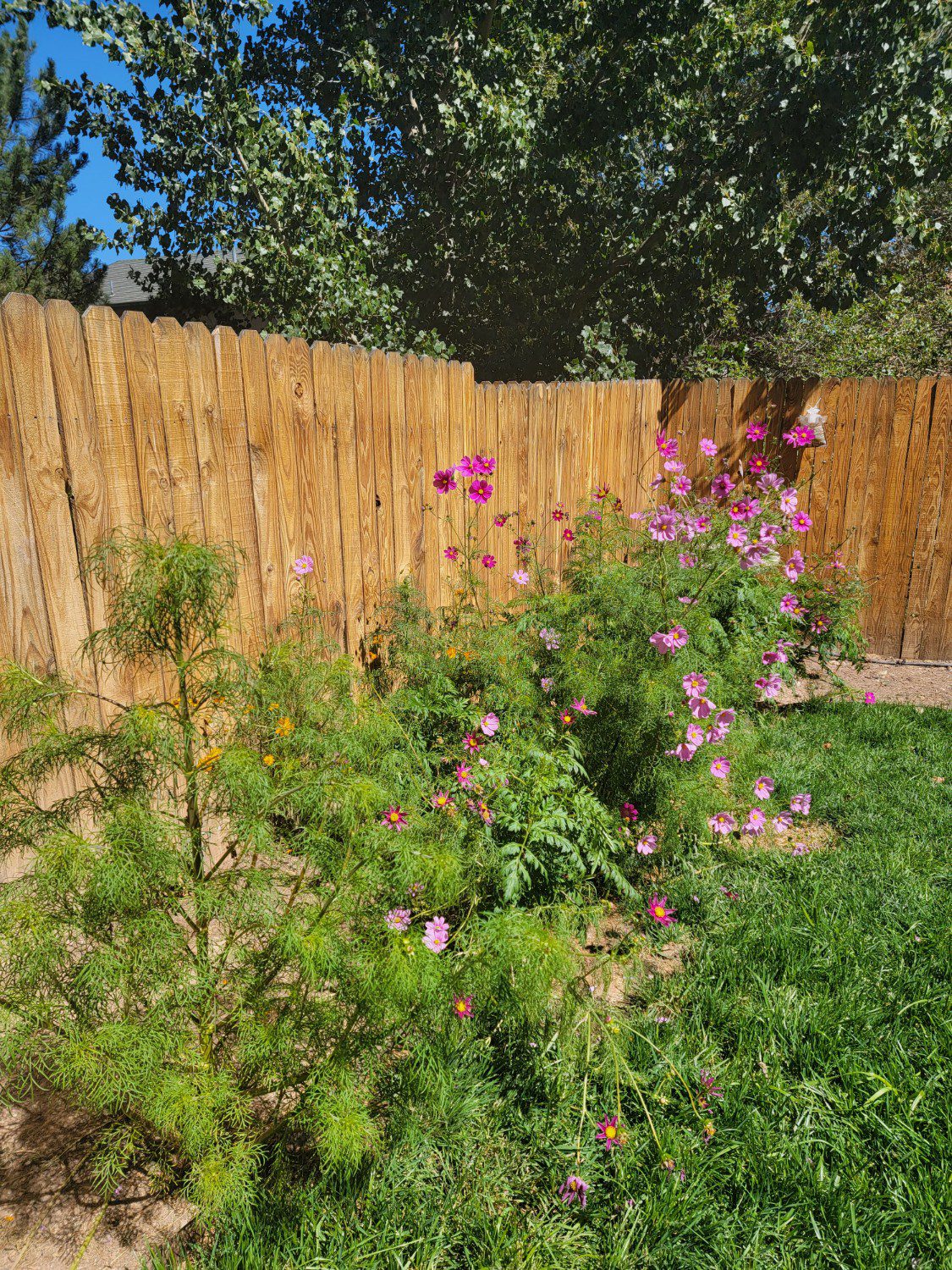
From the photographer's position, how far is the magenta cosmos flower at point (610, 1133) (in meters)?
1.98

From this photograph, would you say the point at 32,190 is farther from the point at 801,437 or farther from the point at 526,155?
the point at 801,437

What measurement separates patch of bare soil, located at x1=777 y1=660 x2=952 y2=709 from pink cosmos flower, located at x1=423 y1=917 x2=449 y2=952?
12.0ft

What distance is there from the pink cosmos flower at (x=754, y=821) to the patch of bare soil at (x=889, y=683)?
1720 mm

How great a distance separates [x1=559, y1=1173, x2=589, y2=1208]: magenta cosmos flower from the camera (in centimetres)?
189

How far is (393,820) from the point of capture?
7.01 ft

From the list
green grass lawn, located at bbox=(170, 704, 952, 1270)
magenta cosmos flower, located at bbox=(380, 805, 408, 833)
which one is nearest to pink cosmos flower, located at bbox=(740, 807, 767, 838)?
green grass lawn, located at bbox=(170, 704, 952, 1270)

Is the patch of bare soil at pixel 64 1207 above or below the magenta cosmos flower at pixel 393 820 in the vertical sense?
below

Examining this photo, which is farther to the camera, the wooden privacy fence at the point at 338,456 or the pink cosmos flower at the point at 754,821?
the pink cosmos flower at the point at 754,821

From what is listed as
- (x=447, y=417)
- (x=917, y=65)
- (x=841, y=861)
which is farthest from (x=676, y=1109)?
(x=917, y=65)

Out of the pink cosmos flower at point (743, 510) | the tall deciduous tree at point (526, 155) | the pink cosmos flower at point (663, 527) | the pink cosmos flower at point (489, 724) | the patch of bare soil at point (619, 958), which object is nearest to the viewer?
the patch of bare soil at point (619, 958)

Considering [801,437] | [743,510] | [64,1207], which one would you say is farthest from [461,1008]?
[801,437]

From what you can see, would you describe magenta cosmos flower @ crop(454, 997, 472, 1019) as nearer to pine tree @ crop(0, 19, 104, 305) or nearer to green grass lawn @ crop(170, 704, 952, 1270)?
green grass lawn @ crop(170, 704, 952, 1270)

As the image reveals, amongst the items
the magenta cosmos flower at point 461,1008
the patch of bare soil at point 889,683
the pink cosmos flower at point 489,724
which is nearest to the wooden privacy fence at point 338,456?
the patch of bare soil at point 889,683

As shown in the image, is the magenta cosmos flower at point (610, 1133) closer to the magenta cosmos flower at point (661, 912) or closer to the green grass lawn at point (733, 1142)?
the green grass lawn at point (733, 1142)
